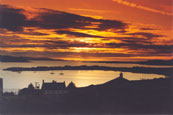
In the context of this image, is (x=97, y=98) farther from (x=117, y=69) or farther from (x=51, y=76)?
(x=51, y=76)

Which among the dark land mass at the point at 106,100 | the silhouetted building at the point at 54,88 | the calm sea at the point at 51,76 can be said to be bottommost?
the dark land mass at the point at 106,100

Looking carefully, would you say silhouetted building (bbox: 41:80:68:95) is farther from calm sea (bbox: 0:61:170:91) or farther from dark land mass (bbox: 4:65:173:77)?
dark land mass (bbox: 4:65:173:77)

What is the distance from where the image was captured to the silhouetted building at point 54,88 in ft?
22.0

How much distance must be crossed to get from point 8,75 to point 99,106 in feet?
4.83

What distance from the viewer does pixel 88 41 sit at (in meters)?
6.76

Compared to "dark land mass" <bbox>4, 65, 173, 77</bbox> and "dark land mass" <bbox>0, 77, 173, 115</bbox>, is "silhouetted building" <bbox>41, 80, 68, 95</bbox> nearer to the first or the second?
"dark land mass" <bbox>0, 77, 173, 115</bbox>

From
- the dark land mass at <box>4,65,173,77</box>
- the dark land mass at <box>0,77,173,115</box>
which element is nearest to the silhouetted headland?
the dark land mass at <box>0,77,173,115</box>

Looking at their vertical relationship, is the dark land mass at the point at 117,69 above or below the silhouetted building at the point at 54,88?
above

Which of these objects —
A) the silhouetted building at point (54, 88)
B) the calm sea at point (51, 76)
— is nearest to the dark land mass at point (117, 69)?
the calm sea at point (51, 76)

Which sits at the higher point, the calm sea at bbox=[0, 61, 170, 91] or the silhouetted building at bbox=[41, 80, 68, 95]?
the calm sea at bbox=[0, 61, 170, 91]

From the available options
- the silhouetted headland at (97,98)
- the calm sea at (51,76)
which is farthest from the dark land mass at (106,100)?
the calm sea at (51,76)

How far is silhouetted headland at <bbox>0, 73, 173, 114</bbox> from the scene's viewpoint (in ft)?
22.0

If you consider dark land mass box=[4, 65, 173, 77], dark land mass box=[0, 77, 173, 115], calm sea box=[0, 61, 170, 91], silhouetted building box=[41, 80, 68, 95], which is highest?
dark land mass box=[4, 65, 173, 77]

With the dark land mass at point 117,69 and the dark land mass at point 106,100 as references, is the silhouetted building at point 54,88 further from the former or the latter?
the dark land mass at point 117,69
